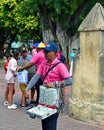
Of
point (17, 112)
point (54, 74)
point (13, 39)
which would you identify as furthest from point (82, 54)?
point (13, 39)

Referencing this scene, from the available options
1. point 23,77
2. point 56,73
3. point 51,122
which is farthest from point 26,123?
point 56,73

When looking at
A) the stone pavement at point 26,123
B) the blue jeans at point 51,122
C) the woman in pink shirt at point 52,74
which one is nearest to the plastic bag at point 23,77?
the stone pavement at point 26,123

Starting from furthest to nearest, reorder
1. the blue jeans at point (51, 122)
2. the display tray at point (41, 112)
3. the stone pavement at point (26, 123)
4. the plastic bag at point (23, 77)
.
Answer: the plastic bag at point (23, 77), the stone pavement at point (26, 123), the blue jeans at point (51, 122), the display tray at point (41, 112)

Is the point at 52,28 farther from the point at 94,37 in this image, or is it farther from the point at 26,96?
the point at 94,37

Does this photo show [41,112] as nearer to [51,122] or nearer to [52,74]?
[51,122]

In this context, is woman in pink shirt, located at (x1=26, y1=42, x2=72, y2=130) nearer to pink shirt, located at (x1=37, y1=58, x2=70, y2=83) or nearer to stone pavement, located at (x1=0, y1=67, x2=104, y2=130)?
pink shirt, located at (x1=37, y1=58, x2=70, y2=83)

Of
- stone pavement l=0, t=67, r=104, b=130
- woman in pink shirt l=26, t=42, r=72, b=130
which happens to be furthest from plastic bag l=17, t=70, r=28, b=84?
woman in pink shirt l=26, t=42, r=72, b=130

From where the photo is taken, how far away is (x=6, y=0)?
3978 cm

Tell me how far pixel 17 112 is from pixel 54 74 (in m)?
4.37

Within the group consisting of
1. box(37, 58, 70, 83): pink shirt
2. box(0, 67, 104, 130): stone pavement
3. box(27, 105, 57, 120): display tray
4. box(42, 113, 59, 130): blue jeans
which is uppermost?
box(37, 58, 70, 83): pink shirt

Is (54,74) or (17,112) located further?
(17,112)

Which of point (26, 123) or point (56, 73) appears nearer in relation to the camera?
point (56, 73)

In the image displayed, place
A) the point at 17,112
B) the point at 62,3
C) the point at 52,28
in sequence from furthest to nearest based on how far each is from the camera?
the point at 52,28 → the point at 62,3 → the point at 17,112

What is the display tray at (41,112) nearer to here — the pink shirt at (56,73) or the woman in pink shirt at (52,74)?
the woman in pink shirt at (52,74)
